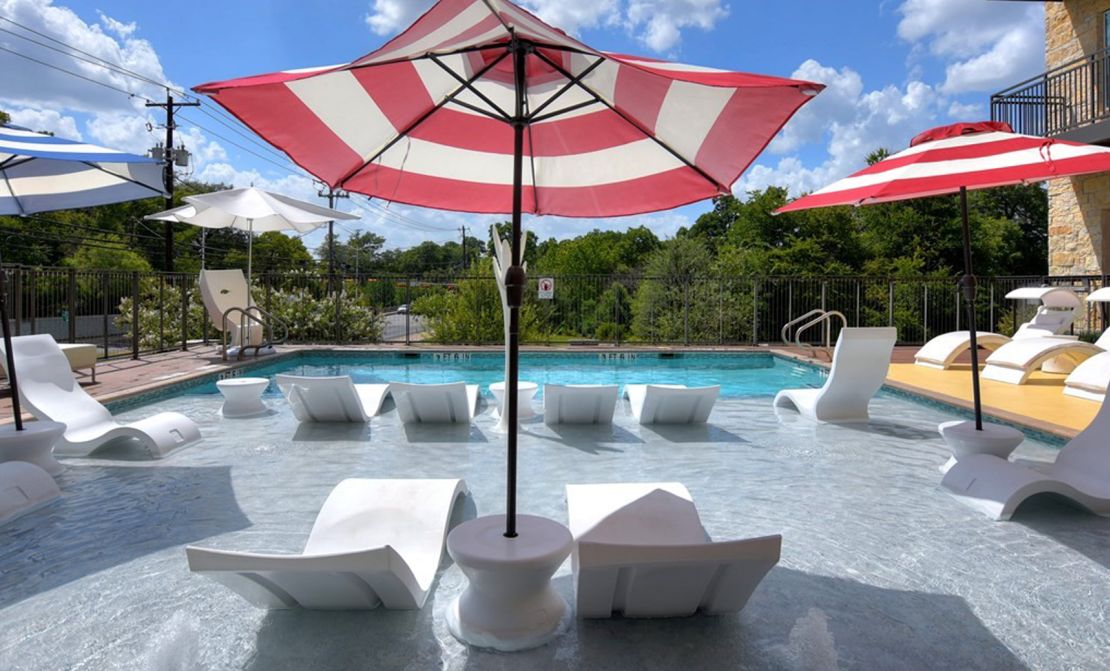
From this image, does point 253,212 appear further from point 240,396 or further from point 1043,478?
point 1043,478

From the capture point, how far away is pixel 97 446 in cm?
516

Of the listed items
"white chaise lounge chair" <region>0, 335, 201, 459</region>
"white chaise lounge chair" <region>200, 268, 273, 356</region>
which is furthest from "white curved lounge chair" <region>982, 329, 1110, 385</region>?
"white chaise lounge chair" <region>200, 268, 273, 356</region>

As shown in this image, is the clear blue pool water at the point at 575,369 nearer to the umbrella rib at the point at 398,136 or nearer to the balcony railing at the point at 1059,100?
the umbrella rib at the point at 398,136

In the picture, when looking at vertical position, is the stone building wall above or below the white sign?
above

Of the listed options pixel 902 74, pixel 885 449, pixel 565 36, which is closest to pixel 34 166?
pixel 565 36

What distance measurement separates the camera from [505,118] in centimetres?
244

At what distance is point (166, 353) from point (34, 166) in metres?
6.48

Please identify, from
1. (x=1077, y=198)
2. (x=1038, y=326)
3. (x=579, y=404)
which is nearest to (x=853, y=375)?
(x=579, y=404)

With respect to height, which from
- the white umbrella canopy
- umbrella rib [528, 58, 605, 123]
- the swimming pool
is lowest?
the swimming pool

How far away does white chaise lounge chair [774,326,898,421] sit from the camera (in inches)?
249

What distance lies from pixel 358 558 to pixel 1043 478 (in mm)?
3666

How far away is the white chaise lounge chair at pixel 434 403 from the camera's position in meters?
6.33

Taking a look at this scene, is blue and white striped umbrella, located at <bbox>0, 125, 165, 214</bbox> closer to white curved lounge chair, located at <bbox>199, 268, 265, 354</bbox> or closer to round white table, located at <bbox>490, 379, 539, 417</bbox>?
round white table, located at <bbox>490, 379, 539, 417</bbox>

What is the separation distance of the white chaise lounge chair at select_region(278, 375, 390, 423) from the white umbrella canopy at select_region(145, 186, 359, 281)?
3.76 m
